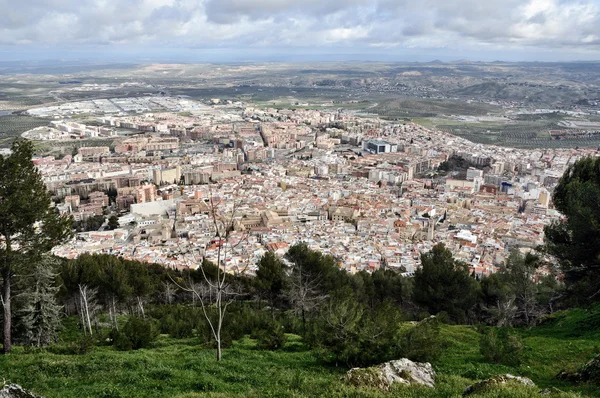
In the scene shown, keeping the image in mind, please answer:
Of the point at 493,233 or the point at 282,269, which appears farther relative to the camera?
the point at 493,233

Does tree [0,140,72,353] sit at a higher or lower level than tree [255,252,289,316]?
higher

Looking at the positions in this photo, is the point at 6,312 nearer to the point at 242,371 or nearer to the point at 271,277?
the point at 242,371

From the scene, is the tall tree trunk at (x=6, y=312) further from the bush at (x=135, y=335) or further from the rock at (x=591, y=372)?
the rock at (x=591, y=372)

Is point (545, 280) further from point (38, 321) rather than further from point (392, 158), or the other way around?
point (392, 158)

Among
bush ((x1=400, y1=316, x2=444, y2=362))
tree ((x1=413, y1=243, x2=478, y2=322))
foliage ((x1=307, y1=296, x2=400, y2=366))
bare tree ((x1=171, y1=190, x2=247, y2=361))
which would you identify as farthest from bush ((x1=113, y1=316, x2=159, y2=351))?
tree ((x1=413, y1=243, x2=478, y2=322))

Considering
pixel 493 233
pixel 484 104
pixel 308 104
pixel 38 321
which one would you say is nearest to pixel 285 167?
pixel 493 233

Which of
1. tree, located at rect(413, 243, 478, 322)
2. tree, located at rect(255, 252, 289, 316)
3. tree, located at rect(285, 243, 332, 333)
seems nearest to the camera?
tree, located at rect(255, 252, 289, 316)

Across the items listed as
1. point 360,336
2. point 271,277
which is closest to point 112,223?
point 271,277

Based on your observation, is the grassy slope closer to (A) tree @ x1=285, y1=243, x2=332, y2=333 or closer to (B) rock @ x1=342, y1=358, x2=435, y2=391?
(B) rock @ x1=342, y1=358, x2=435, y2=391
